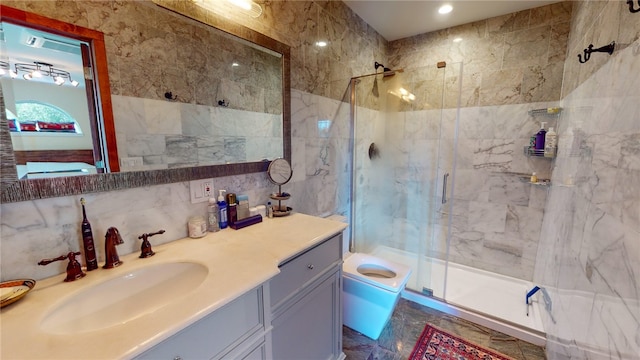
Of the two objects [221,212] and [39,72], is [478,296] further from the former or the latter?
[39,72]

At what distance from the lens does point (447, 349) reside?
1.74 metres

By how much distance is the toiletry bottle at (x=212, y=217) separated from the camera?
1.31 meters

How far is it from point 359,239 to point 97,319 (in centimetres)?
223

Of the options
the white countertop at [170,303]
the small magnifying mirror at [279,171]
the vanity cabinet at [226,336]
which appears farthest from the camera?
the small magnifying mirror at [279,171]

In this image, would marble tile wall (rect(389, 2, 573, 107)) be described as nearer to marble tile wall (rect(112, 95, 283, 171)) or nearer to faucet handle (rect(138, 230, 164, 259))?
marble tile wall (rect(112, 95, 283, 171))

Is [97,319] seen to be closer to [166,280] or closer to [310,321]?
[166,280]

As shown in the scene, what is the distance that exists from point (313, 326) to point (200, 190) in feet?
3.05

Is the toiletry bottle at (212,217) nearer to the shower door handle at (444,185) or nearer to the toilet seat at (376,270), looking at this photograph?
the toilet seat at (376,270)

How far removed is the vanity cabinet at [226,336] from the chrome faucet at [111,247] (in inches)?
19.5

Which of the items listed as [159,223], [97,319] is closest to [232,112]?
[159,223]

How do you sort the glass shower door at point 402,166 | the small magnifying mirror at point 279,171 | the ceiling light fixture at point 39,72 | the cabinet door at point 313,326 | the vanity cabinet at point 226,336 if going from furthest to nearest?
the glass shower door at point 402,166
the small magnifying mirror at point 279,171
the cabinet door at point 313,326
the ceiling light fixture at point 39,72
the vanity cabinet at point 226,336

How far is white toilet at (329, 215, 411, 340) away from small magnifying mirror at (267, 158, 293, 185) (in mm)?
865

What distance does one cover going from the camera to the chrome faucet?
947 mm

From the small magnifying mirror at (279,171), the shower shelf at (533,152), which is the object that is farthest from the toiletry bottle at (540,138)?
the small magnifying mirror at (279,171)
